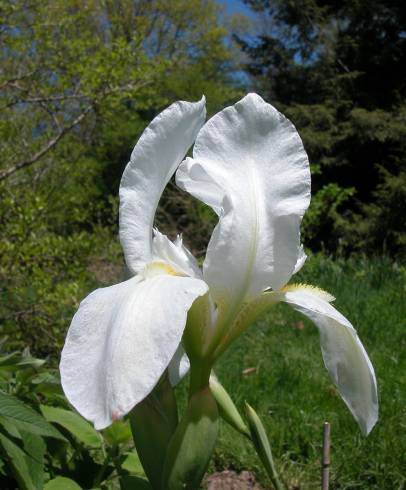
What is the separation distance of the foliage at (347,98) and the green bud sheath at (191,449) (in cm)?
690

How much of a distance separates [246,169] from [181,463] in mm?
391

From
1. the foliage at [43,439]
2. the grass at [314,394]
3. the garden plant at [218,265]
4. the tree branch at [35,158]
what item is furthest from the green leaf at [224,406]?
the tree branch at [35,158]

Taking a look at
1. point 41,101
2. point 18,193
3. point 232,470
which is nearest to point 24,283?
point 18,193

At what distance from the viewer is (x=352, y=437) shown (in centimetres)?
196

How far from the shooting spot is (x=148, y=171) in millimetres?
761

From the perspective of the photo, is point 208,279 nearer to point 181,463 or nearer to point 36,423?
point 181,463

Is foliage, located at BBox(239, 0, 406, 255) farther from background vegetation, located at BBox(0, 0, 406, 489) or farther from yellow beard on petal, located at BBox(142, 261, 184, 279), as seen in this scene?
yellow beard on petal, located at BBox(142, 261, 184, 279)

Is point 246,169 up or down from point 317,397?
up

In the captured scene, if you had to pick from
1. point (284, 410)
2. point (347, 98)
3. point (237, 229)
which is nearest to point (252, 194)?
point (237, 229)

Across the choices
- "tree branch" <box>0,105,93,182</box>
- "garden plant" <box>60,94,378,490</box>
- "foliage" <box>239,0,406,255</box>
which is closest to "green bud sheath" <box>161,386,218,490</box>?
"garden plant" <box>60,94,378,490</box>

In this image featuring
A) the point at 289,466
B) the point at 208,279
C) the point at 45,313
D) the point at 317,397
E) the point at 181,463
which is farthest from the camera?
the point at 45,313

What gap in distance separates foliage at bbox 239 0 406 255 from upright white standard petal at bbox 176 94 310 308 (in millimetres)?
6731

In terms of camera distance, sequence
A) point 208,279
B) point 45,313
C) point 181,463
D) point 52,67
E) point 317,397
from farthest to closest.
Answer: point 52,67 → point 45,313 → point 317,397 → point 208,279 → point 181,463

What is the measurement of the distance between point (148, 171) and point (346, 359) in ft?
1.19
